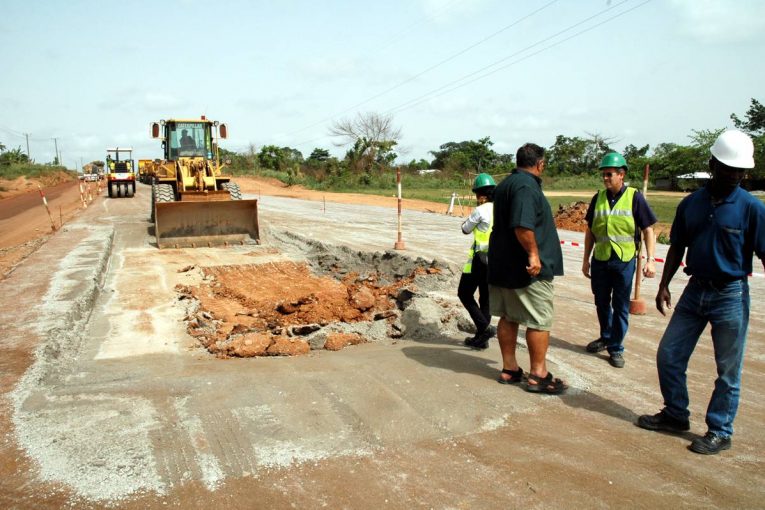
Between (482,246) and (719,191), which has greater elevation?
(719,191)

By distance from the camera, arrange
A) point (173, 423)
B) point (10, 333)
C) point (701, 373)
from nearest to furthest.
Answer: point (173, 423)
point (701, 373)
point (10, 333)

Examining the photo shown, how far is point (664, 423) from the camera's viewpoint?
142 inches

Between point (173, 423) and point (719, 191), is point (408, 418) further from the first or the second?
point (719, 191)

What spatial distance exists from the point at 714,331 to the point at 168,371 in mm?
3960

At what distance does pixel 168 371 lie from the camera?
4691 millimetres

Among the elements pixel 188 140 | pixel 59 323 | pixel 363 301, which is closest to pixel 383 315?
pixel 363 301

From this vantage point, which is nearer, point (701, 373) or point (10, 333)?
point (701, 373)

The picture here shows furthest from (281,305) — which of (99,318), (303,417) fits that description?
(303,417)

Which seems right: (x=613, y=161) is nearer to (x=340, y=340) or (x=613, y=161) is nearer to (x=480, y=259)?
(x=480, y=259)

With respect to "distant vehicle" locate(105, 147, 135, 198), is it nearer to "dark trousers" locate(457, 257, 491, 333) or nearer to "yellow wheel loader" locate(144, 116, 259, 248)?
"yellow wheel loader" locate(144, 116, 259, 248)

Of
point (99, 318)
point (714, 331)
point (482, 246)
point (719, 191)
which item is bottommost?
point (99, 318)

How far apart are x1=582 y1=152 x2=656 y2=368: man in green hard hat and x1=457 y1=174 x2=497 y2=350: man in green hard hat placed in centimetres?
97

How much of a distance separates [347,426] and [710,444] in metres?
2.13

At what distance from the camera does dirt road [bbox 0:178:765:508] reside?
9.56 ft
